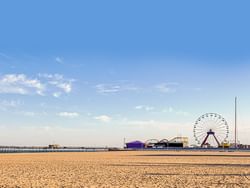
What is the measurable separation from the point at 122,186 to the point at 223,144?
279 ft

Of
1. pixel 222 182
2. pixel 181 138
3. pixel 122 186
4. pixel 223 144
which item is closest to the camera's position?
pixel 122 186

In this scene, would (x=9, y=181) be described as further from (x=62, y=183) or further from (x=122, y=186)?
(x=122, y=186)

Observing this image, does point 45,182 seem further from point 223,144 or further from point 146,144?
point 146,144

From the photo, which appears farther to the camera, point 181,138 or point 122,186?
point 181,138

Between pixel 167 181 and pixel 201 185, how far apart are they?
1.71 m

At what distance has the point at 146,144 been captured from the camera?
12294 centimetres

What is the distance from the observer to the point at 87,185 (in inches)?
592

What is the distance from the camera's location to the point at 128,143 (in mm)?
126000

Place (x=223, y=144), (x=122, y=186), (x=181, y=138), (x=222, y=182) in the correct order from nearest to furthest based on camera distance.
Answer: (x=122, y=186) < (x=222, y=182) < (x=223, y=144) < (x=181, y=138)

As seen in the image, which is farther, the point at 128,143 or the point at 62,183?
the point at 128,143

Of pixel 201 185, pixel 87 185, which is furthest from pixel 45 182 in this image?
pixel 201 185

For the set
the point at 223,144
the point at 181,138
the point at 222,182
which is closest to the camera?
the point at 222,182

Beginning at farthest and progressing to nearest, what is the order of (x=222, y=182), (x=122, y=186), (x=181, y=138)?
(x=181, y=138) < (x=222, y=182) < (x=122, y=186)

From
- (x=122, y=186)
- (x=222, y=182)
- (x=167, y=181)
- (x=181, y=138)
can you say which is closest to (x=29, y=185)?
(x=122, y=186)
